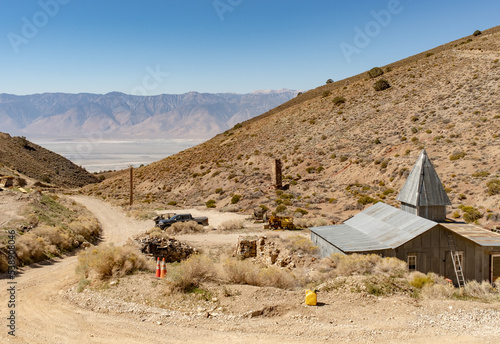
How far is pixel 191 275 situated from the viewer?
1320cm

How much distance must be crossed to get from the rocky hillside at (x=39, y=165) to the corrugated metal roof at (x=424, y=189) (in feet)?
239

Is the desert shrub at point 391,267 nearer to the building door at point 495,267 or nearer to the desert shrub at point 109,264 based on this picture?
the building door at point 495,267

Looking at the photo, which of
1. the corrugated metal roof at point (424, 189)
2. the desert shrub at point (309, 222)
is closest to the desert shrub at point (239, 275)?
the corrugated metal roof at point (424, 189)

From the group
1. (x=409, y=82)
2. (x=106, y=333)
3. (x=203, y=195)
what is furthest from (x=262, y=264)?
(x=409, y=82)

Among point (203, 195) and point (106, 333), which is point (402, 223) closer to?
point (106, 333)

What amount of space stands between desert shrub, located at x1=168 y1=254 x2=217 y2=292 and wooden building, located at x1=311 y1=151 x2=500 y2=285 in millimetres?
6783

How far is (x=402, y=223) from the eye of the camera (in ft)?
62.7

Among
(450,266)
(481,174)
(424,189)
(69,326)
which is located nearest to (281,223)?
(424,189)

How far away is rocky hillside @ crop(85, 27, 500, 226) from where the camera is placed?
3741 cm

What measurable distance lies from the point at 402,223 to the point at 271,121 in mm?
56612

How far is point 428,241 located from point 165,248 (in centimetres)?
1391

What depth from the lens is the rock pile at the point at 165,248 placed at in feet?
73.9

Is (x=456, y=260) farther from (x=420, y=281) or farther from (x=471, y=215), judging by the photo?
(x=471, y=215)

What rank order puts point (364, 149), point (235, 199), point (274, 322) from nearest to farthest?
point (274, 322) → point (235, 199) → point (364, 149)
